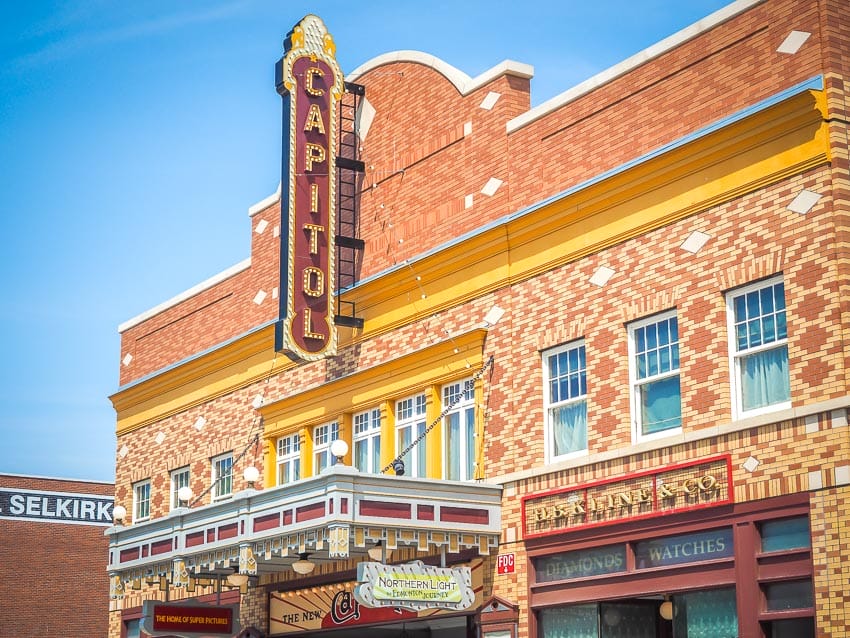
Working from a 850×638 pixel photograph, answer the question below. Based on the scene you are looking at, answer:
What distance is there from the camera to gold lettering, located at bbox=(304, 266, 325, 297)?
24516 millimetres

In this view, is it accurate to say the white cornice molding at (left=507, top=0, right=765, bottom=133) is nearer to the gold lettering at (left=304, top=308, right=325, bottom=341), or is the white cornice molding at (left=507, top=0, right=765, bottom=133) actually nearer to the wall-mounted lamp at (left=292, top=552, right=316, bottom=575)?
the gold lettering at (left=304, top=308, right=325, bottom=341)

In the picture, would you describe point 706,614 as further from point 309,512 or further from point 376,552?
point 309,512

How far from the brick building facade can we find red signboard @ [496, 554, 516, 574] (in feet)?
0.11

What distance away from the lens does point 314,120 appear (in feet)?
81.7

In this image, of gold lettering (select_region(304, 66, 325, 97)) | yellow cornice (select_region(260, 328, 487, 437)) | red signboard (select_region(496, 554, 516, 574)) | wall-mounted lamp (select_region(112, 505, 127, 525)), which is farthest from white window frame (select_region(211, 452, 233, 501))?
red signboard (select_region(496, 554, 516, 574))

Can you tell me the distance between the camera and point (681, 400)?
18.7 m

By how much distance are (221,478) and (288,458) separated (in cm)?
246

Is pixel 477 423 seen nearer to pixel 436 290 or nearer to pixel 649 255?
pixel 436 290

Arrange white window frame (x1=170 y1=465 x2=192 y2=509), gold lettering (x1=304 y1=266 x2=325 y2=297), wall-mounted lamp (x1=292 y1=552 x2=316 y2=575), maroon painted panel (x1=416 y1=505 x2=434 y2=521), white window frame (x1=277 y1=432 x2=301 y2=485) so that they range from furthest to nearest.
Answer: white window frame (x1=170 y1=465 x2=192 y2=509) → white window frame (x1=277 y1=432 x2=301 y2=485) → gold lettering (x1=304 y1=266 x2=325 y2=297) → wall-mounted lamp (x1=292 y1=552 x2=316 y2=575) → maroon painted panel (x1=416 y1=505 x2=434 y2=521)

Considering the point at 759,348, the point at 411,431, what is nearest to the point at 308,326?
the point at 411,431

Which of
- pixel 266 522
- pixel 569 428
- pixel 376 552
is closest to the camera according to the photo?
pixel 569 428

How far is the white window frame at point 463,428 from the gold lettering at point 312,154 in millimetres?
4778

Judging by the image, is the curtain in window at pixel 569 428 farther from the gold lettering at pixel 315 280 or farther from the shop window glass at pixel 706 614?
the gold lettering at pixel 315 280

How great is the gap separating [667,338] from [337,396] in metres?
8.33
